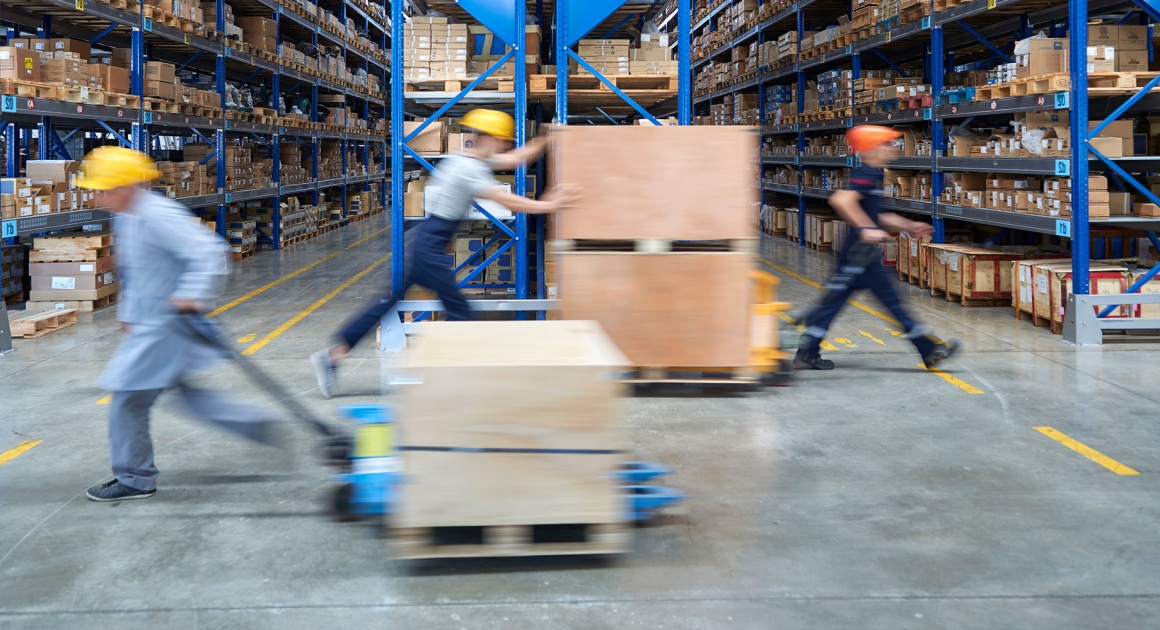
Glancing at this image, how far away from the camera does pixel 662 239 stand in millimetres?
5176

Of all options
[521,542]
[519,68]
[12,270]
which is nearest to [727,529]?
[521,542]

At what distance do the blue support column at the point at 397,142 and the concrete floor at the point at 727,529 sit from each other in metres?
2.02

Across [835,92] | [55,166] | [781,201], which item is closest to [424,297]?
[55,166]

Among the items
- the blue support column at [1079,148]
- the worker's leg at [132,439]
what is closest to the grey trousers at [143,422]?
the worker's leg at [132,439]

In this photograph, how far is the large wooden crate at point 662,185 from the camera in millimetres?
5191

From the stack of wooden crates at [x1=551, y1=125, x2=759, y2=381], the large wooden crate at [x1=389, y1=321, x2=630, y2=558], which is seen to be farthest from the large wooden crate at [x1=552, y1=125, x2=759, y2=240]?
the large wooden crate at [x1=389, y1=321, x2=630, y2=558]

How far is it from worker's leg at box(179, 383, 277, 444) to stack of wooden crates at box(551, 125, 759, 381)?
5.15ft

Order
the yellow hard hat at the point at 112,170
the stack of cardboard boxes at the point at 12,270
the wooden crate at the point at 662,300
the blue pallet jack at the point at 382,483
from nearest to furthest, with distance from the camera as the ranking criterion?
the blue pallet jack at the point at 382,483
the yellow hard hat at the point at 112,170
the wooden crate at the point at 662,300
the stack of cardboard boxes at the point at 12,270

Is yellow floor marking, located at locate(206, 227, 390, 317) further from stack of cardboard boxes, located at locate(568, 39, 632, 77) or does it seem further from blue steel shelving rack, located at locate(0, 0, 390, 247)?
stack of cardboard boxes, located at locate(568, 39, 632, 77)

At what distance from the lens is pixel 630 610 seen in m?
3.77

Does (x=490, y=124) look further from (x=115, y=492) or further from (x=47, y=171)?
(x=47, y=171)

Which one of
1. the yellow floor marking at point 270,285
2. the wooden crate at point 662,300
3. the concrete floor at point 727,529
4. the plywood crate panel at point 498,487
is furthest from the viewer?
the yellow floor marking at point 270,285

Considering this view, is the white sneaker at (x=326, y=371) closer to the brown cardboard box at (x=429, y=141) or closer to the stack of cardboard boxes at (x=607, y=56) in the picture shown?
the brown cardboard box at (x=429, y=141)

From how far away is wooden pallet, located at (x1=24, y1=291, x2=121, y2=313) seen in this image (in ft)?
34.4
